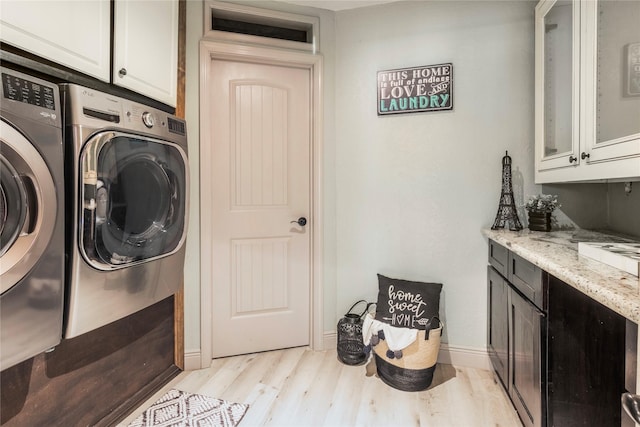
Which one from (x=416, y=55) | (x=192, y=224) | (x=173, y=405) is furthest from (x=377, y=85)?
(x=173, y=405)

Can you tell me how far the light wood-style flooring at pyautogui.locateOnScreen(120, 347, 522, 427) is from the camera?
5.48ft

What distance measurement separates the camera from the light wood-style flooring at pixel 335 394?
1.67 metres

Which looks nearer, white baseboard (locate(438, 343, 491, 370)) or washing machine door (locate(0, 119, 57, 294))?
washing machine door (locate(0, 119, 57, 294))

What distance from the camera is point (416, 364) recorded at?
1.86 meters

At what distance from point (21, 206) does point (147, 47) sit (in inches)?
42.5

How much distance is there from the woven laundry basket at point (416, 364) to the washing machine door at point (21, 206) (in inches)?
67.2

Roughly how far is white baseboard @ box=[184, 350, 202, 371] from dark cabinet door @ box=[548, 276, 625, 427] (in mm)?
1921

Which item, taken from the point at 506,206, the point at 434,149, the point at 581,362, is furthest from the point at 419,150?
the point at 581,362

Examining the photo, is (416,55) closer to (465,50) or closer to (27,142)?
(465,50)

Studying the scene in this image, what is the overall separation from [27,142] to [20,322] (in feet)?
1.97

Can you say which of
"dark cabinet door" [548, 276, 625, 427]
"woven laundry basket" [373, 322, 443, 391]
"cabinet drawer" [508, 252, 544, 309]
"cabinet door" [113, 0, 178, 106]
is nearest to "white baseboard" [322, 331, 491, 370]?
"woven laundry basket" [373, 322, 443, 391]

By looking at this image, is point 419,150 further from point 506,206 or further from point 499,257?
point 499,257

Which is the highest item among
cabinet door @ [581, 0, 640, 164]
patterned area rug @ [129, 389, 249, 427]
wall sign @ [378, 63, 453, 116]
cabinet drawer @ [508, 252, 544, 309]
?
wall sign @ [378, 63, 453, 116]

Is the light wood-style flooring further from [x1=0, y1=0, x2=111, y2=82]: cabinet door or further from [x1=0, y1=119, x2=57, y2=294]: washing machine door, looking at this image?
[x1=0, y1=0, x2=111, y2=82]: cabinet door
